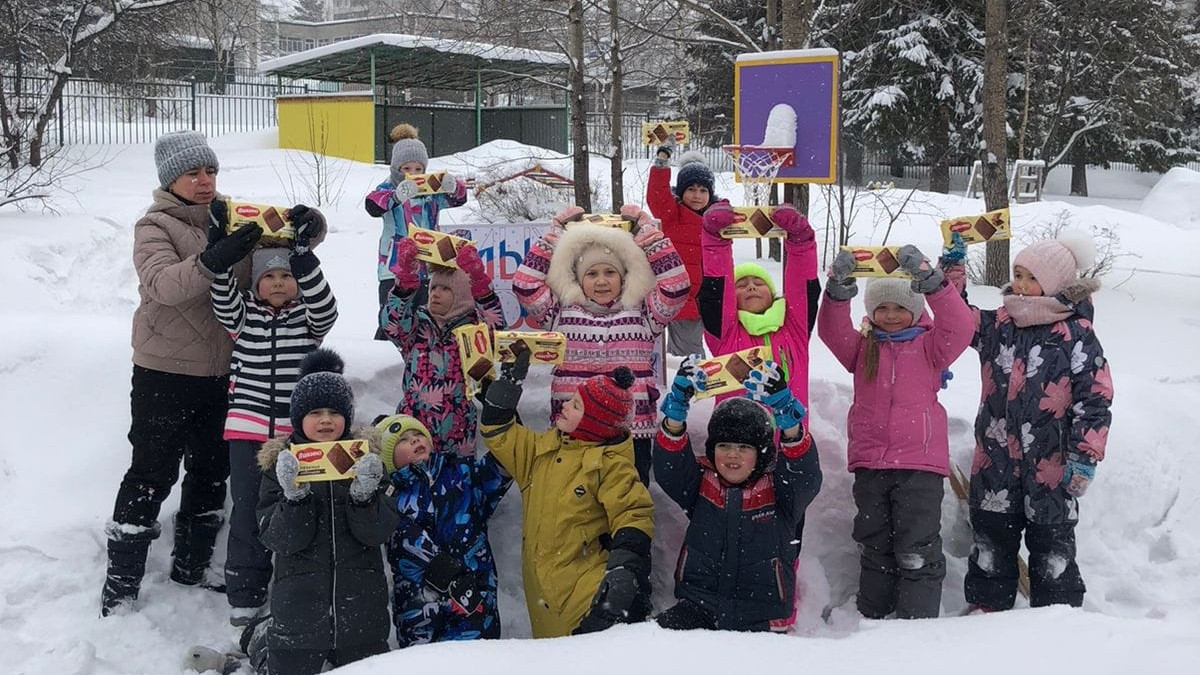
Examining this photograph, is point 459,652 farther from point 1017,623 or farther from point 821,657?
point 1017,623

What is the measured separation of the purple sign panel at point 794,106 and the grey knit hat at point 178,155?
9.16 ft

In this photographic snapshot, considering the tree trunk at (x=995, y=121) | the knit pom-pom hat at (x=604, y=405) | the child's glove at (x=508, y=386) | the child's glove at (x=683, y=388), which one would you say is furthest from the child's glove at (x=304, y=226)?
the tree trunk at (x=995, y=121)

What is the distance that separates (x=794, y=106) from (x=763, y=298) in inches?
65.3

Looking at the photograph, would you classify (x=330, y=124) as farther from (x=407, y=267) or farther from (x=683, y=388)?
(x=683, y=388)

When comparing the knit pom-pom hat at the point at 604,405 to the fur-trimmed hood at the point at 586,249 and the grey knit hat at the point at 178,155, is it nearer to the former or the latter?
the fur-trimmed hood at the point at 586,249

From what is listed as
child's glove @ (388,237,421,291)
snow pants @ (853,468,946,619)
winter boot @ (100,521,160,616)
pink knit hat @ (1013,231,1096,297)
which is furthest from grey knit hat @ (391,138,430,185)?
pink knit hat @ (1013,231,1096,297)

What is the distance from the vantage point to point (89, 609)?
13.2ft

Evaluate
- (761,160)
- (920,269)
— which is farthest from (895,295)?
(761,160)

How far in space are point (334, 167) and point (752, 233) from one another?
15.2 m

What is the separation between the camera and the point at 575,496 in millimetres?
3945

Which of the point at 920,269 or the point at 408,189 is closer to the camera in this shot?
the point at 920,269

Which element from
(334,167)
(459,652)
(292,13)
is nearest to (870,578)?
(459,652)

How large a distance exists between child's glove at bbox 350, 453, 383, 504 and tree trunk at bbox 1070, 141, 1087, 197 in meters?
26.8

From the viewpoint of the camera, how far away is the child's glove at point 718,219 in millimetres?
4105
